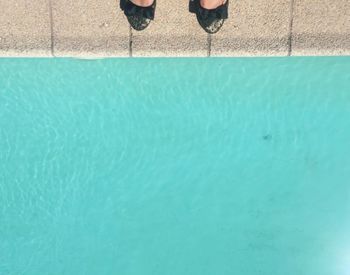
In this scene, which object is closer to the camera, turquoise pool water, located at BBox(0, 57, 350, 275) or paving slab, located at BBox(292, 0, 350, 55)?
paving slab, located at BBox(292, 0, 350, 55)

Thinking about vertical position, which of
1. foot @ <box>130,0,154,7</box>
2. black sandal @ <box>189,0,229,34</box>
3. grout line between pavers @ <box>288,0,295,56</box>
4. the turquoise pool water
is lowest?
the turquoise pool water

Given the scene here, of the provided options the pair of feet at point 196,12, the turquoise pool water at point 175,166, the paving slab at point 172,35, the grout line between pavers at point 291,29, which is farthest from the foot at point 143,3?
the grout line between pavers at point 291,29

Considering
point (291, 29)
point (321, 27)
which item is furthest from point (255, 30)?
point (321, 27)

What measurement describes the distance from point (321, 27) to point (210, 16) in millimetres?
861

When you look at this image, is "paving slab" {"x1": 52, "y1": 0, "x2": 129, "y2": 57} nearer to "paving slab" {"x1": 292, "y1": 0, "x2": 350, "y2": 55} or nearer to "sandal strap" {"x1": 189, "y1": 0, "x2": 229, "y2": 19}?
"sandal strap" {"x1": 189, "y1": 0, "x2": 229, "y2": 19}

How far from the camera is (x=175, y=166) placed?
4.52m

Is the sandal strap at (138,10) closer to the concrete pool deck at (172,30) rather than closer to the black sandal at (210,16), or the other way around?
the concrete pool deck at (172,30)

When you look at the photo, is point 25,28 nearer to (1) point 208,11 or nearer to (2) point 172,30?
(2) point 172,30

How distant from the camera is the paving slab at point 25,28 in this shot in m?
4.06

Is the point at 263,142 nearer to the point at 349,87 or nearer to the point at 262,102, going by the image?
the point at 262,102

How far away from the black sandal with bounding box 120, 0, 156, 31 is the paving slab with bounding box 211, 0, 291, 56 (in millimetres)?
526

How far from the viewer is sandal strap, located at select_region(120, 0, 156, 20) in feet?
13.0

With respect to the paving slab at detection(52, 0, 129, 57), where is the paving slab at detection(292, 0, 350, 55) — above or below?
below


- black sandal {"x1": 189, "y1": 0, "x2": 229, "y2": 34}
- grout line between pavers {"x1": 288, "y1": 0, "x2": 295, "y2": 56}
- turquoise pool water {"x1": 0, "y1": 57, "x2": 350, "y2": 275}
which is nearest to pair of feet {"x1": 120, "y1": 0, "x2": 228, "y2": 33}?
black sandal {"x1": 189, "y1": 0, "x2": 229, "y2": 34}
